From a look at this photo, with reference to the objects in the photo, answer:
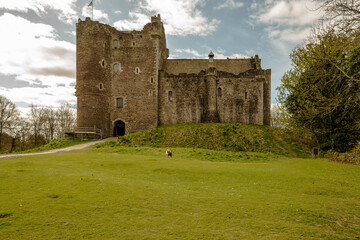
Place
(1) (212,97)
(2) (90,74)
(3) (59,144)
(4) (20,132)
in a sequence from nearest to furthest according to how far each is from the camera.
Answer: (3) (59,144) → (2) (90,74) → (1) (212,97) → (4) (20,132)

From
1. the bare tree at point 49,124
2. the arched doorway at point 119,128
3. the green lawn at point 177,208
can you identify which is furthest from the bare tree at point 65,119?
the green lawn at point 177,208

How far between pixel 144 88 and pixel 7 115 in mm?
27176

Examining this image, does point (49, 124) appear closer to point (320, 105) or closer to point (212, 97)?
point (212, 97)

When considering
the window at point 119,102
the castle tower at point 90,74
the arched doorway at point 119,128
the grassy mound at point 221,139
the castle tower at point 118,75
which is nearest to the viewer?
the grassy mound at point 221,139

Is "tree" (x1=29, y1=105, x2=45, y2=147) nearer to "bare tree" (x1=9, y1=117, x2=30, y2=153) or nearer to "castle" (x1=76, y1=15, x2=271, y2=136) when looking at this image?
"bare tree" (x1=9, y1=117, x2=30, y2=153)

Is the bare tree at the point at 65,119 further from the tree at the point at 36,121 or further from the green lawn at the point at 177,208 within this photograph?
the green lawn at the point at 177,208

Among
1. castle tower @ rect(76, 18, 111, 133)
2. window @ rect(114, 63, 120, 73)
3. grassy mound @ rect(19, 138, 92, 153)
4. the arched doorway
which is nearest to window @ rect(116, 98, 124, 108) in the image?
castle tower @ rect(76, 18, 111, 133)

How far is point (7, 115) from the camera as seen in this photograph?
42156 millimetres

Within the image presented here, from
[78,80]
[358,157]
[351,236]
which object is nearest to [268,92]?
[358,157]

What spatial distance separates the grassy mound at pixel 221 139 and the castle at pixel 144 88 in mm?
5671

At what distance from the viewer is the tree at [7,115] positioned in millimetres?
40750

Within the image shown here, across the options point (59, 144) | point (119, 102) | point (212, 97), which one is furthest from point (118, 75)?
point (212, 97)

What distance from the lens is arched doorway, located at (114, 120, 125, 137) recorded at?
1502 inches

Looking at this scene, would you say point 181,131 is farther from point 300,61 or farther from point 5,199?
point 5,199
